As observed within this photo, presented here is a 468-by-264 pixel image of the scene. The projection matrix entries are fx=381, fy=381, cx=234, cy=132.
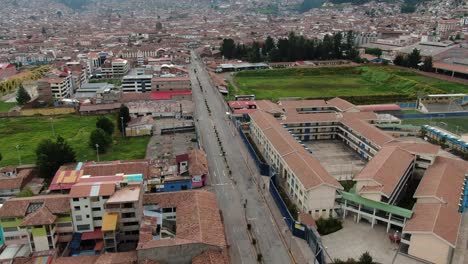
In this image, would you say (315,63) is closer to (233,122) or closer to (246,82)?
(246,82)

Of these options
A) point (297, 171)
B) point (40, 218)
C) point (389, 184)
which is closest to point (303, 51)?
point (297, 171)

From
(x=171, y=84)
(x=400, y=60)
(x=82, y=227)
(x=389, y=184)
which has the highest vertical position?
(x=400, y=60)

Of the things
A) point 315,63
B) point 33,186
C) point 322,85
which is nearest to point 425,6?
point 315,63

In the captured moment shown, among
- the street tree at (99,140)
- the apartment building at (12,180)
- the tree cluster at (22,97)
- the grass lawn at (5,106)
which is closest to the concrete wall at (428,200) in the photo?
the street tree at (99,140)

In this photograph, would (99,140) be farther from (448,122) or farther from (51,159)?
(448,122)

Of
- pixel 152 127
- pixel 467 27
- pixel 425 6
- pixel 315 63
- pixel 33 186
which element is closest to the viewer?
pixel 33 186

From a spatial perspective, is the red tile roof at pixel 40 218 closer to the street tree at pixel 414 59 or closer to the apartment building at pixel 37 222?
the apartment building at pixel 37 222

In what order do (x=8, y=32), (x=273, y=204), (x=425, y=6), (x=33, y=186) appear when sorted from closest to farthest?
(x=273, y=204), (x=33, y=186), (x=8, y=32), (x=425, y=6)
